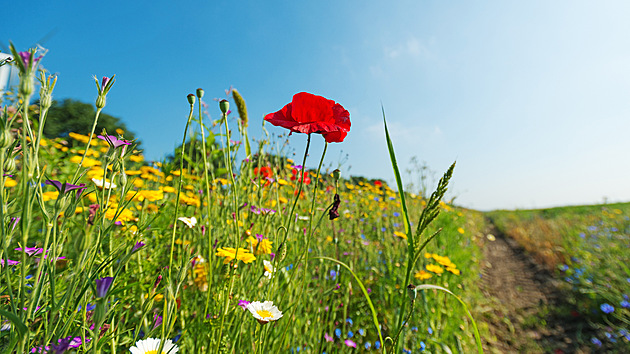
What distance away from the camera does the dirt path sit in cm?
242

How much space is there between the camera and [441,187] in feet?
Answer: 1.96

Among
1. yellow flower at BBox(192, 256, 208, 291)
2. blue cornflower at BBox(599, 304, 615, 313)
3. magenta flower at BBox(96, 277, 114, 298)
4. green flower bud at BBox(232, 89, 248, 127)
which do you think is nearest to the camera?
magenta flower at BBox(96, 277, 114, 298)

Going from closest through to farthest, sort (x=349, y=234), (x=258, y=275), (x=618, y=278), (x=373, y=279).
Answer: (x=258, y=275)
(x=373, y=279)
(x=349, y=234)
(x=618, y=278)

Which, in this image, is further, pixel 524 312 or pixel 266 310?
pixel 524 312

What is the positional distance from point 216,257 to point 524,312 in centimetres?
310

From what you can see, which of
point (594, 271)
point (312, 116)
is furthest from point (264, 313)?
point (594, 271)

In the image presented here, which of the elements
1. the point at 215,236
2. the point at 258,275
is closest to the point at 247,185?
the point at 215,236

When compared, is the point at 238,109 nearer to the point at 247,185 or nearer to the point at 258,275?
the point at 247,185

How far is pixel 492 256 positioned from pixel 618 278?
7.46ft

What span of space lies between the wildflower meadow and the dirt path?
176 mm

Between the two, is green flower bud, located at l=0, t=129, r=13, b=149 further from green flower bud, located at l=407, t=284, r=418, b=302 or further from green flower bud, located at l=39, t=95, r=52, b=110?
green flower bud, located at l=407, t=284, r=418, b=302

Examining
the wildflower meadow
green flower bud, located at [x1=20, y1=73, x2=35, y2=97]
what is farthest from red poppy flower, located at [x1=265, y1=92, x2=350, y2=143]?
green flower bud, located at [x1=20, y1=73, x2=35, y2=97]

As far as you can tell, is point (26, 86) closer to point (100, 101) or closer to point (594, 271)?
point (100, 101)

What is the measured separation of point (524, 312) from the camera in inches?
119
